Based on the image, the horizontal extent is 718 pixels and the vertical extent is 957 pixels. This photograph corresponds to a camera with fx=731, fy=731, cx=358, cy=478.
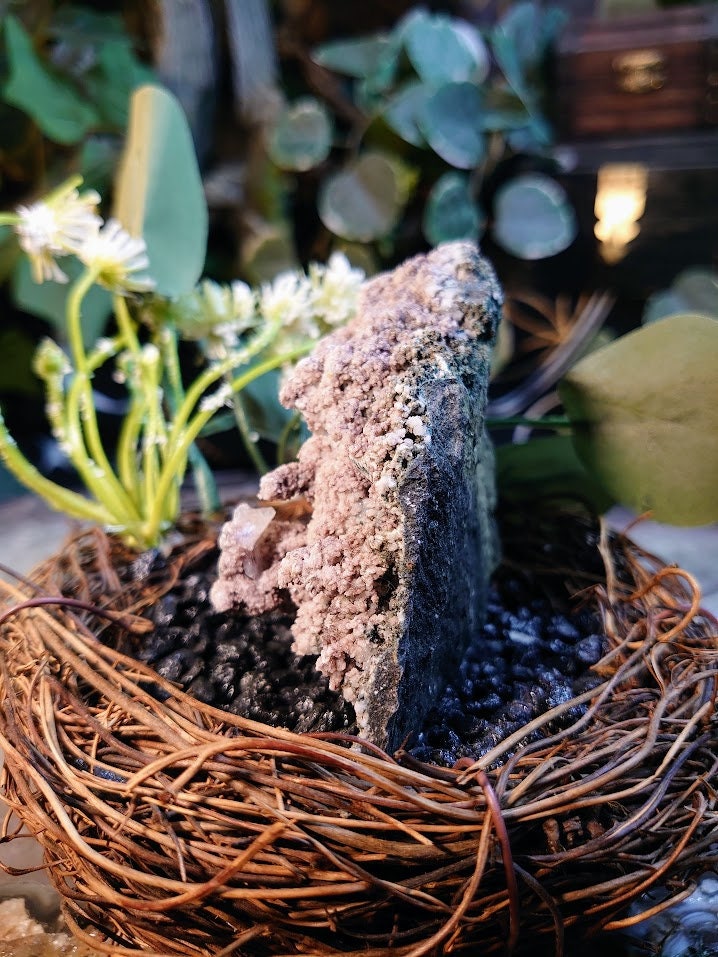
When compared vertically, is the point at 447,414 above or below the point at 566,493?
above

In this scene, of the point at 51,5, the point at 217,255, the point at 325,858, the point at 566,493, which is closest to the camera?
the point at 325,858

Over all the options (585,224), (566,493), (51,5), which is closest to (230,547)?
(566,493)

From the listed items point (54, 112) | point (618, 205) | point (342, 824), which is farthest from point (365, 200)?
point (342, 824)

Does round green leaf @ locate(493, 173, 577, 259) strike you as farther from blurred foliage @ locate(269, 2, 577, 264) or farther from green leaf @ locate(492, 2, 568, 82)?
green leaf @ locate(492, 2, 568, 82)

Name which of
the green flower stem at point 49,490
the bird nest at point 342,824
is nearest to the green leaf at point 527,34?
the green flower stem at point 49,490

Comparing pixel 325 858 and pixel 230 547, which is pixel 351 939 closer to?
pixel 325 858

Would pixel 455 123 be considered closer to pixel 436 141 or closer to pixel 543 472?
pixel 436 141

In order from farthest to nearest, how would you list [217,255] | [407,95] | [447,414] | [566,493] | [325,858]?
1. [217,255]
2. [407,95]
3. [566,493]
4. [447,414]
5. [325,858]
